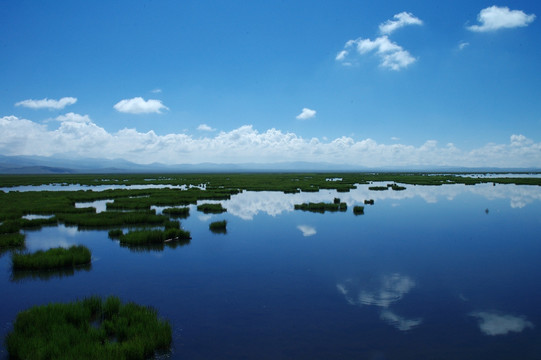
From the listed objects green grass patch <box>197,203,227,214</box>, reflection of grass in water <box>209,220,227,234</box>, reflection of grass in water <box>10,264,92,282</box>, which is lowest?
reflection of grass in water <box>10,264,92,282</box>

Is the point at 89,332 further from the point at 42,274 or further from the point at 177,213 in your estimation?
the point at 177,213

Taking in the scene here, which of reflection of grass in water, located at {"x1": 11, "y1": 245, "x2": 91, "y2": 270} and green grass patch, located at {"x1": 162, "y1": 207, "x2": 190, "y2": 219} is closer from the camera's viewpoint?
reflection of grass in water, located at {"x1": 11, "y1": 245, "x2": 91, "y2": 270}

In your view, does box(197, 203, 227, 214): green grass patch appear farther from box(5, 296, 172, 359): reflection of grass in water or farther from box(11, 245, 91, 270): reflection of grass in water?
box(5, 296, 172, 359): reflection of grass in water

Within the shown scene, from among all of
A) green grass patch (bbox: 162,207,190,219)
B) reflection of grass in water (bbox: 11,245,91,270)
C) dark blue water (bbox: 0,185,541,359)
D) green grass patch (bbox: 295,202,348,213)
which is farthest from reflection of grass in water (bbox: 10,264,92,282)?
green grass patch (bbox: 295,202,348,213)

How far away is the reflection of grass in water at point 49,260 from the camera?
13.5 metres

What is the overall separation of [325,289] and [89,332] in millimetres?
7027

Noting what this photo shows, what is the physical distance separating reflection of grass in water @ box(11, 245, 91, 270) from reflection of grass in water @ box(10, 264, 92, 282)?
0.78 feet

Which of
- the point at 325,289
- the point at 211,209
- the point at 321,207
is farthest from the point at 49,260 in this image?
the point at 321,207

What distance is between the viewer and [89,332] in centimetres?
751

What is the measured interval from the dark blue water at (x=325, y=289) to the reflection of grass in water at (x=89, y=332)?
0.69 metres

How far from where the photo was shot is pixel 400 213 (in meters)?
29.3

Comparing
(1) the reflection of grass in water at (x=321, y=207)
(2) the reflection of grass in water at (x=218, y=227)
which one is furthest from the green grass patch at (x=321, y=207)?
(2) the reflection of grass in water at (x=218, y=227)

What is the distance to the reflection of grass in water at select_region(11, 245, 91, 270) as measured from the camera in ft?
44.3

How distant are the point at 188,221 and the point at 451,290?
1907 cm
